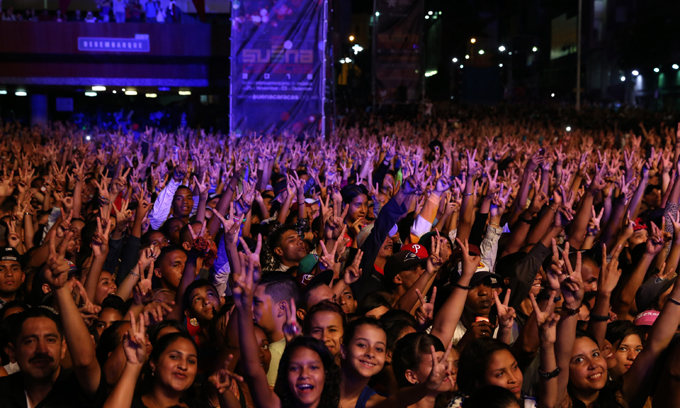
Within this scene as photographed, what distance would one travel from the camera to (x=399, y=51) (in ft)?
68.0

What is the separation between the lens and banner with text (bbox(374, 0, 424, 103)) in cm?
2034

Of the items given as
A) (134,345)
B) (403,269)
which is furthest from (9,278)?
(403,269)

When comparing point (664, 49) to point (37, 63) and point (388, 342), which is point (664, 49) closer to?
point (37, 63)

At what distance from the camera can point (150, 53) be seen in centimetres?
1905

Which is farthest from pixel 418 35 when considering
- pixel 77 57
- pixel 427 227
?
pixel 427 227

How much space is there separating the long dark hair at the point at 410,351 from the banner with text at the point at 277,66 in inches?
508

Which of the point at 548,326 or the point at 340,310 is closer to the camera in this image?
the point at 548,326

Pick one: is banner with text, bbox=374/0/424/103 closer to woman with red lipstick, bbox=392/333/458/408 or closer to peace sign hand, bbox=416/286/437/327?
peace sign hand, bbox=416/286/437/327

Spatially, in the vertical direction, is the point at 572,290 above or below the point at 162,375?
above

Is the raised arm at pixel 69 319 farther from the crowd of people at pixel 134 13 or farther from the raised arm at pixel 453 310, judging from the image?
the crowd of people at pixel 134 13

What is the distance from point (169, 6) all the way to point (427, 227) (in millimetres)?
17293

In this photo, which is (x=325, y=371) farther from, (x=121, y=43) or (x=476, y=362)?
(x=121, y=43)

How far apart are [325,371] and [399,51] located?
18.4 metres

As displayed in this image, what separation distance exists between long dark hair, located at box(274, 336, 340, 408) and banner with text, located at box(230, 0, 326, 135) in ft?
43.4
